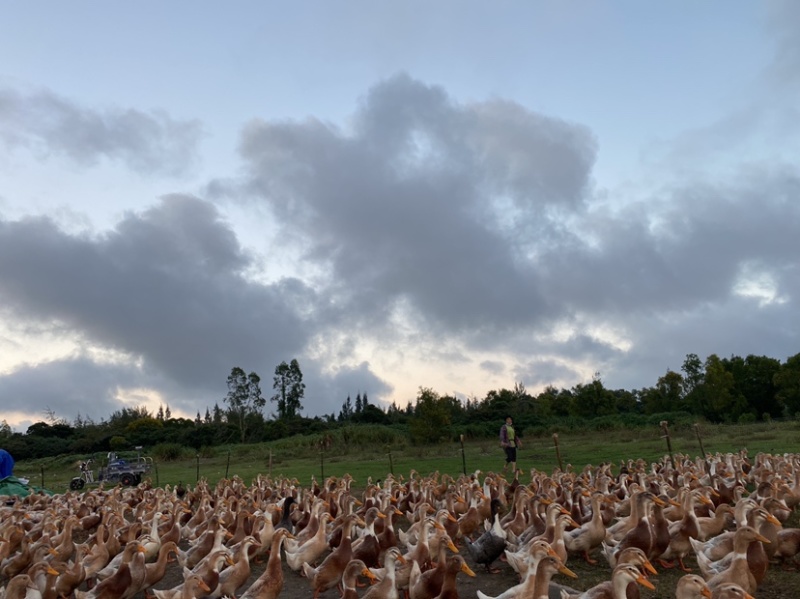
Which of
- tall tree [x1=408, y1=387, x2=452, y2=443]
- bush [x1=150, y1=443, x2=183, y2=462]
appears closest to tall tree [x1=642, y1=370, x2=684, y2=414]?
tall tree [x1=408, y1=387, x2=452, y2=443]

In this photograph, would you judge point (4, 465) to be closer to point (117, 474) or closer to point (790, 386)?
point (117, 474)

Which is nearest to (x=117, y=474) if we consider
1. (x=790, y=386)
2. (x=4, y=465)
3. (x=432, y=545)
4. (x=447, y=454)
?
(x=4, y=465)

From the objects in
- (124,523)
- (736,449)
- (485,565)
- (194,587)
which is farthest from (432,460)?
(194,587)

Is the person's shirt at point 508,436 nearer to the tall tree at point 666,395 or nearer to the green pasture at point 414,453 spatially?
the green pasture at point 414,453

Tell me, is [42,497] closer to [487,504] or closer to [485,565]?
[487,504]

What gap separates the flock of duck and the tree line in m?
27.2

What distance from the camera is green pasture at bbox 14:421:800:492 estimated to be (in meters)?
26.4

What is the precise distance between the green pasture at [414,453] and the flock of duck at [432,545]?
8.40 m

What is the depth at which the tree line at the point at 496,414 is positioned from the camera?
44.5m

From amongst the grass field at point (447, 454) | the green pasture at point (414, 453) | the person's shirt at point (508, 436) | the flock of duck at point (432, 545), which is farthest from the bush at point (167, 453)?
the person's shirt at point (508, 436)

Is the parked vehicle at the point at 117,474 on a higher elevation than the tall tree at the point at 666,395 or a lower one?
lower

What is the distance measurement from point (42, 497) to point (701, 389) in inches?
2073

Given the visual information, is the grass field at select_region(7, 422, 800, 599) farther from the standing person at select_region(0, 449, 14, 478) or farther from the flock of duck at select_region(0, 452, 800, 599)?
the flock of duck at select_region(0, 452, 800, 599)

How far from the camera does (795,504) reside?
12516mm
